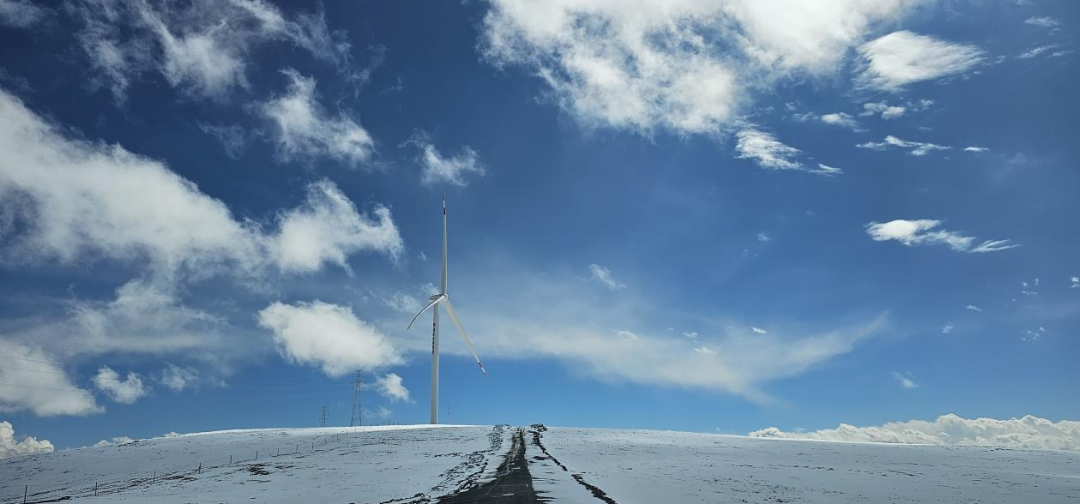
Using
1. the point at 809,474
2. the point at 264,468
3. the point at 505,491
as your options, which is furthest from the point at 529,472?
the point at 264,468

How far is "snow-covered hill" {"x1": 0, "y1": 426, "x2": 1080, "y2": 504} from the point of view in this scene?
3988cm

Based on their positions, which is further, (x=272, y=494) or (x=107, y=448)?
(x=107, y=448)

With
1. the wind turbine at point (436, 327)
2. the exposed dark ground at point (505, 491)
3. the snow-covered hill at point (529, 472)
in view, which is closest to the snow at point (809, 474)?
the snow-covered hill at point (529, 472)

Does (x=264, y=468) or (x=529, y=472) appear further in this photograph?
(x=264, y=468)

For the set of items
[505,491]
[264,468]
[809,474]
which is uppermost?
[505,491]

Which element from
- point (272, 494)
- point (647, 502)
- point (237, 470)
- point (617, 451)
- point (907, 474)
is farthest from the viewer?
point (617, 451)

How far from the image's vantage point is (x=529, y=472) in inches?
1871

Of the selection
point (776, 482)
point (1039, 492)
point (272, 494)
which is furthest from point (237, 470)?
point (1039, 492)

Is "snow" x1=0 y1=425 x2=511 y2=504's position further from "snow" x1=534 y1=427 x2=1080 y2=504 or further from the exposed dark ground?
"snow" x1=534 y1=427 x2=1080 y2=504

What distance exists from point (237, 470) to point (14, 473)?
36916 mm

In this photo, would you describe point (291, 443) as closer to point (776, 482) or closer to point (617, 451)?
point (617, 451)

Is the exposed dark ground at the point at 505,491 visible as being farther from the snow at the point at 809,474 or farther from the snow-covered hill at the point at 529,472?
the snow at the point at 809,474

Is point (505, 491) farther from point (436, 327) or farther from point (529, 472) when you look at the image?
point (436, 327)

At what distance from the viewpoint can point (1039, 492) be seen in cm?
4297
